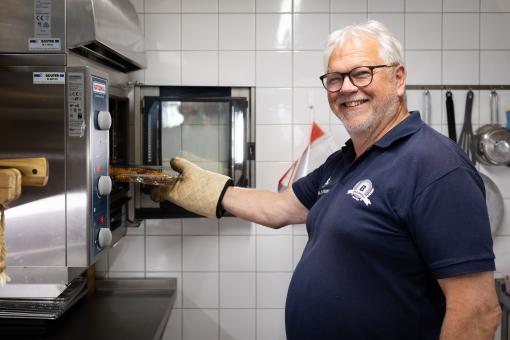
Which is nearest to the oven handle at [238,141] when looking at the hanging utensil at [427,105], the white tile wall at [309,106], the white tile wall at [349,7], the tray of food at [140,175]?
the white tile wall at [309,106]

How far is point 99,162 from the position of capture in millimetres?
1352

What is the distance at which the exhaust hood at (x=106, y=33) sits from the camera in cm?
126

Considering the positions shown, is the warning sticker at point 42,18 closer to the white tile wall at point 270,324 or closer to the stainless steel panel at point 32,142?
the stainless steel panel at point 32,142

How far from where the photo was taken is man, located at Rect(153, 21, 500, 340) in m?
1.00

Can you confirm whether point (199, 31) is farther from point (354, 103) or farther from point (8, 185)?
point (8, 185)

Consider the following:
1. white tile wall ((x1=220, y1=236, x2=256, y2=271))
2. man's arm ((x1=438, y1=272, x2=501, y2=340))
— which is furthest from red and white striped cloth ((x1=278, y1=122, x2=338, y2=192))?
man's arm ((x1=438, y1=272, x2=501, y2=340))

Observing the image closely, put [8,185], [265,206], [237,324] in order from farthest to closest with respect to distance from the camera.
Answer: [237,324] → [265,206] → [8,185]

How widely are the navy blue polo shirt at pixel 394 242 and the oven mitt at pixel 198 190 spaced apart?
51 cm

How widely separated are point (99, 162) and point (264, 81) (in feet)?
3.27

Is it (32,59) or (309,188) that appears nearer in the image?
(32,59)

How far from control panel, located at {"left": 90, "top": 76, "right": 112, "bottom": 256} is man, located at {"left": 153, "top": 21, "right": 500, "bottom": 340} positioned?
59cm

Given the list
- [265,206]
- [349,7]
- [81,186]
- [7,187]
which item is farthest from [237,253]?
[7,187]

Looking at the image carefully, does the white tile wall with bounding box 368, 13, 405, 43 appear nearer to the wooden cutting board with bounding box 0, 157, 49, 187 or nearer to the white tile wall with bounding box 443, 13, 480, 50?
the white tile wall with bounding box 443, 13, 480, 50

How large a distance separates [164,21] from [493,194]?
1699 mm
